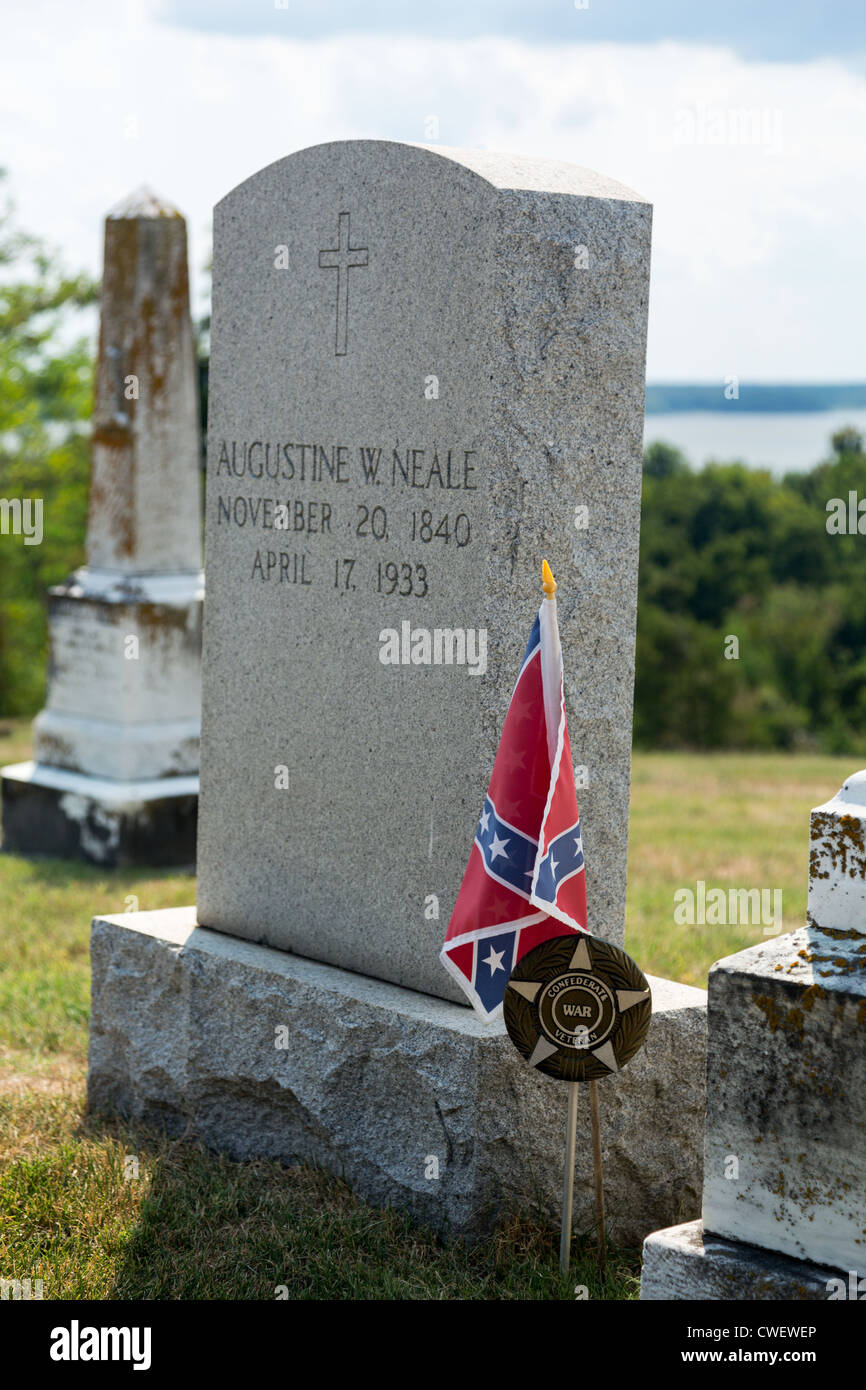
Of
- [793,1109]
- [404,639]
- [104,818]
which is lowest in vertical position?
[104,818]

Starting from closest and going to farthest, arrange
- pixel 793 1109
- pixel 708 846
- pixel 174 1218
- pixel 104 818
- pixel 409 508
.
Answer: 1. pixel 793 1109
2. pixel 174 1218
3. pixel 409 508
4. pixel 104 818
5. pixel 708 846

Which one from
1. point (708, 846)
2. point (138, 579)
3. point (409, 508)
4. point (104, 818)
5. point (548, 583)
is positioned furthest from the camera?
point (708, 846)

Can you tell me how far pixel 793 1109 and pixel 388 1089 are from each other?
131cm

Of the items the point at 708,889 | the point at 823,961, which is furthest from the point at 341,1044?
the point at 708,889

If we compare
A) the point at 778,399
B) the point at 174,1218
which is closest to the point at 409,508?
the point at 174,1218

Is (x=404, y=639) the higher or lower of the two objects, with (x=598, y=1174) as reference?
higher

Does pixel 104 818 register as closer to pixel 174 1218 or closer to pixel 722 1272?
pixel 174 1218

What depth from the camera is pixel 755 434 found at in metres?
51.0

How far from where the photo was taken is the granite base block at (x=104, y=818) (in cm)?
826

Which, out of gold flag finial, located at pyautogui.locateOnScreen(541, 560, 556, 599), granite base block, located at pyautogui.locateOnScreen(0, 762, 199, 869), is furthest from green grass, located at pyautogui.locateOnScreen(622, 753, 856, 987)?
granite base block, located at pyautogui.locateOnScreen(0, 762, 199, 869)

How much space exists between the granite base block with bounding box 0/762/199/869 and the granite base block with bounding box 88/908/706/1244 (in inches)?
147

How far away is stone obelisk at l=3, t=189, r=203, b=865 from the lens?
8.47 metres
